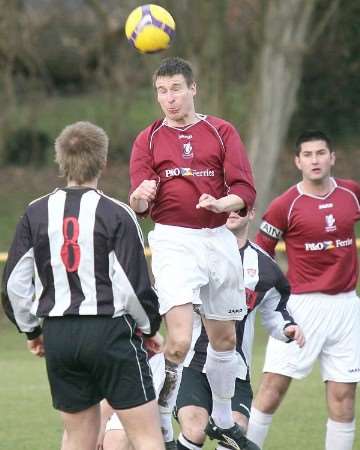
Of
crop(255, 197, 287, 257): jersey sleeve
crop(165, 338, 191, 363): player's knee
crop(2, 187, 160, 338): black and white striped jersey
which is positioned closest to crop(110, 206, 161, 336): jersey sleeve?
crop(2, 187, 160, 338): black and white striped jersey

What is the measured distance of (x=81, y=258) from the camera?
18.2ft

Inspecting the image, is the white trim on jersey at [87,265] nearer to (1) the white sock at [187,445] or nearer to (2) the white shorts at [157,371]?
(2) the white shorts at [157,371]

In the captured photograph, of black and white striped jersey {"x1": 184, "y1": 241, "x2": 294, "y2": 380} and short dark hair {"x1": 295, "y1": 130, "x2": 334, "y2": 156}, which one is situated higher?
short dark hair {"x1": 295, "y1": 130, "x2": 334, "y2": 156}

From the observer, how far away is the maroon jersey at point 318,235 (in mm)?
7754

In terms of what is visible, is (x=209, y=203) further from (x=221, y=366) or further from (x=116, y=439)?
(x=116, y=439)

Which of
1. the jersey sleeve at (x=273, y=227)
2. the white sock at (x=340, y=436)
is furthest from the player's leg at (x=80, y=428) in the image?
the jersey sleeve at (x=273, y=227)

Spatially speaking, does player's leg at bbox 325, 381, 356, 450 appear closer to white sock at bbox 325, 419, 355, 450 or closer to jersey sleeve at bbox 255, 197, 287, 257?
white sock at bbox 325, 419, 355, 450

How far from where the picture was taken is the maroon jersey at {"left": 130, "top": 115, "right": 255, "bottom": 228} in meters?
6.64

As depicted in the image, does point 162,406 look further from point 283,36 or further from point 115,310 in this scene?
point 283,36

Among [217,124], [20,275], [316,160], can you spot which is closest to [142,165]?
[217,124]

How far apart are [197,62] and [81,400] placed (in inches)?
459

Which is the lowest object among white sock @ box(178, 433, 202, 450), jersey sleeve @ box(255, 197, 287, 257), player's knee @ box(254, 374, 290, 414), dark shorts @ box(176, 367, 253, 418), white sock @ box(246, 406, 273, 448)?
white sock @ box(246, 406, 273, 448)

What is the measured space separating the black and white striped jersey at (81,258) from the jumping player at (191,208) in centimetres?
87

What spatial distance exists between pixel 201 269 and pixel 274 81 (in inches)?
406
